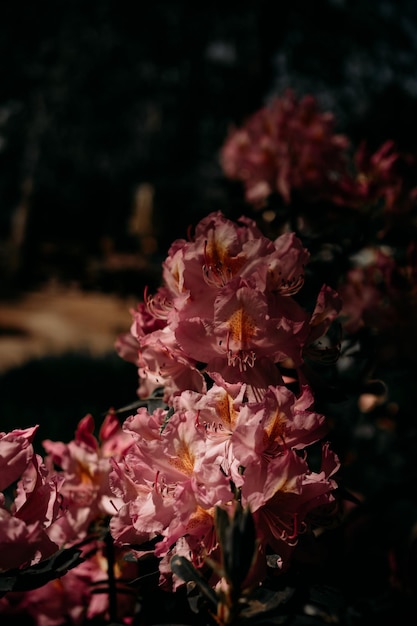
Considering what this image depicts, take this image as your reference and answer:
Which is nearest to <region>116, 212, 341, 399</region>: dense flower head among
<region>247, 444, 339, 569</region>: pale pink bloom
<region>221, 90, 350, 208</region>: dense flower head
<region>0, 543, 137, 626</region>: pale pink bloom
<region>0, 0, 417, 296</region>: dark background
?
<region>247, 444, 339, 569</region>: pale pink bloom

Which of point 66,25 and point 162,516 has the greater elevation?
point 66,25

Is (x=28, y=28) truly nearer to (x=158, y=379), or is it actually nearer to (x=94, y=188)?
(x=94, y=188)

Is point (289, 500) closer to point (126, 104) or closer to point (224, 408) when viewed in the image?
point (224, 408)

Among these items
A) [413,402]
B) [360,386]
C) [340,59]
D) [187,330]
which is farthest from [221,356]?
[340,59]

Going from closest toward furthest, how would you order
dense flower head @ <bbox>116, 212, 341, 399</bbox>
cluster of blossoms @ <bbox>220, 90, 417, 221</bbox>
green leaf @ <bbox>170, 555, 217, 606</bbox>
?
green leaf @ <bbox>170, 555, 217, 606</bbox> < dense flower head @ <bbox>116, 212, 341, 399</bbox> < cluster of blossoms @ <bbox>220, 90, 417, 221</bbox>

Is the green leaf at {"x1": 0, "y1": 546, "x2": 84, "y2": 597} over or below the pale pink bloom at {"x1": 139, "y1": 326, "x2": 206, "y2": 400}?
below

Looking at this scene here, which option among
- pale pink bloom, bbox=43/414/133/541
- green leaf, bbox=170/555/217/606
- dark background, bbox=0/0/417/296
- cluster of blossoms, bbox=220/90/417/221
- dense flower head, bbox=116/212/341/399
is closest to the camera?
green leaf, bbox=170/555/217/606

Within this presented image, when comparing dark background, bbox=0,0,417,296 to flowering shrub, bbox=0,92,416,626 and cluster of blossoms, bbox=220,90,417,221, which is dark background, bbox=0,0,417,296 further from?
flowering shrub, bbox=0,92,416,626

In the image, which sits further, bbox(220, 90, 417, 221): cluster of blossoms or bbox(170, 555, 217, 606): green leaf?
bbox(220, 90, 417, 221): cluster of blossoms

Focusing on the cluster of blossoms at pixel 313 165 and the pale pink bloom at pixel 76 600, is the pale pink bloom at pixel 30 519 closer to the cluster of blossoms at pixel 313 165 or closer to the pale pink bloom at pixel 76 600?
the pale pink bloom at pixel 76 600
